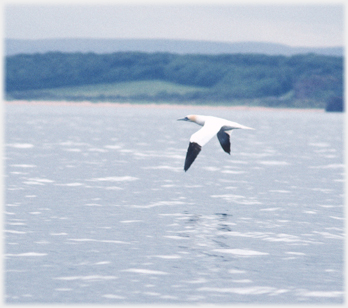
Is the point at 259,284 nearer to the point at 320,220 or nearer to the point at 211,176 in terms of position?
the point at 320,220

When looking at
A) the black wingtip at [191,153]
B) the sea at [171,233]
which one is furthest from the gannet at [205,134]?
the sea at [171,233]

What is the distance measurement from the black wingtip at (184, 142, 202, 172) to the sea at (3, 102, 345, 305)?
1773 millimetres

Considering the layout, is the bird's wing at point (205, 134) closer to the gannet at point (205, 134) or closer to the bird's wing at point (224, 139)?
the gannet at point (205, 134)

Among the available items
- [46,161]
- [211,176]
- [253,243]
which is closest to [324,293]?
[253,243]

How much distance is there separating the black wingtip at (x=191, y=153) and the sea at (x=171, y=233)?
1.77 meters

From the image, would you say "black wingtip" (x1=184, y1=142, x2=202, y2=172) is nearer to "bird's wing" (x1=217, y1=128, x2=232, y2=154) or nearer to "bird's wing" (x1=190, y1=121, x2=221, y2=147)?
"bird's wing" (x1=190, y1=121, x2=221, y2=147)

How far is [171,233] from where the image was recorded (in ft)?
63.0

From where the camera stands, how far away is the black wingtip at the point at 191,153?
64.2 feet

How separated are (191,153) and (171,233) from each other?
2233 mm

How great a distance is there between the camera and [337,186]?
2917cm

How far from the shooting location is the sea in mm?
14352

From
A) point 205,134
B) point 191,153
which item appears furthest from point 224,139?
point 191,153

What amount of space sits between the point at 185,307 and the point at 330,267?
174 inches

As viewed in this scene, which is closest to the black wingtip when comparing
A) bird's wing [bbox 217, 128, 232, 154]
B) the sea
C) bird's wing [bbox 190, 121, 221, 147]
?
bird's wing [bbox 190, 121, 221, 147]
